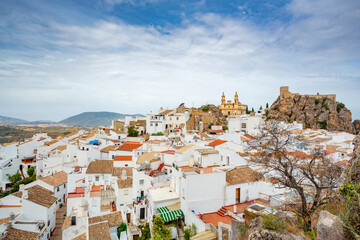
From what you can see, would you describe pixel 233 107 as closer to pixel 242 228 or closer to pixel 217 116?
pixel 217 116

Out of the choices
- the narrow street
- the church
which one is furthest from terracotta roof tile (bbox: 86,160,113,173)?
the church

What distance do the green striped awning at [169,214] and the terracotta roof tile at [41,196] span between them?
15.0m

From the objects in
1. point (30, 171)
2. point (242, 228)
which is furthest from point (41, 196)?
point (242, 228)

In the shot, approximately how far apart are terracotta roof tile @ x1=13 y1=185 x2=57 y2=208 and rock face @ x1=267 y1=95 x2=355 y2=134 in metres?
56.7

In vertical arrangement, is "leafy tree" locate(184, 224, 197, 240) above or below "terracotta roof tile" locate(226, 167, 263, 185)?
below

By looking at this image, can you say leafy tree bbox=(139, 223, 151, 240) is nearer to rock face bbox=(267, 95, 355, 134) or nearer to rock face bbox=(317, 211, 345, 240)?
rock face bbox=(317, 211, 345, 240)

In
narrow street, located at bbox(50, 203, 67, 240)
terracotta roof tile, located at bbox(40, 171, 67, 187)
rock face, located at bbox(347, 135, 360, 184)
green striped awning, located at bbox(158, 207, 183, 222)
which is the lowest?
narrow street, located at bbox(50, 203, 67, 240)

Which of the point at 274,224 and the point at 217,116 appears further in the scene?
the point at 217,116

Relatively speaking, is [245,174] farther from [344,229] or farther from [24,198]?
[24,198]

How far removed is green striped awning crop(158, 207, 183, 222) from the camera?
14023 millimetres

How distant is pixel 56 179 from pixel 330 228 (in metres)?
31.9

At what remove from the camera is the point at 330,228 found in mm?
5043

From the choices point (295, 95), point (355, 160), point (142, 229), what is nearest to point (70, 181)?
point (142, 229)

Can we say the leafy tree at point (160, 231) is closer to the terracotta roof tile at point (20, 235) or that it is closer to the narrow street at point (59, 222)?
the terracotta roof tile at point (20, 235)
